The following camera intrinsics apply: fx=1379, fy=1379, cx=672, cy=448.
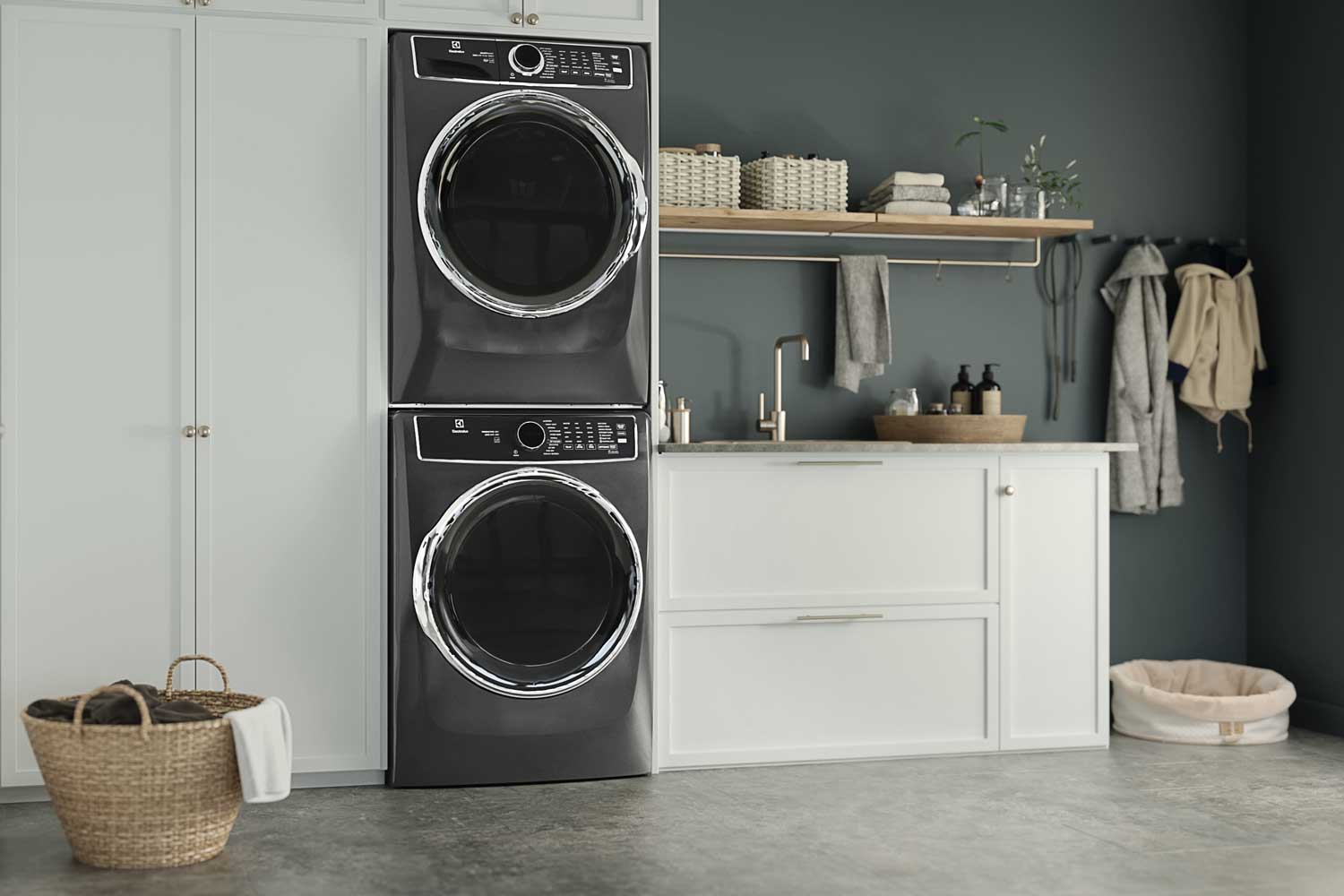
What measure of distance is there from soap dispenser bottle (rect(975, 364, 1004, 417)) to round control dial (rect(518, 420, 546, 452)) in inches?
55.7

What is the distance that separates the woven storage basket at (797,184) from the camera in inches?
152

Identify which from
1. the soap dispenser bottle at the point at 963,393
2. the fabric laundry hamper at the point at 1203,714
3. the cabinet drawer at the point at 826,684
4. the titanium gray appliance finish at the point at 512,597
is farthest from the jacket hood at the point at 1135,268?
the titanium gray appliance finish at the point at 512,597

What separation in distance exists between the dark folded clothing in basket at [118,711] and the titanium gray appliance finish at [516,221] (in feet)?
2.86

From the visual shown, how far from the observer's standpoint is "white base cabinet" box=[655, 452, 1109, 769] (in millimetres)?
3395

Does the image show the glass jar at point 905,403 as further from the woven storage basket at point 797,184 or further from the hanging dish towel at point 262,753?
the hanging dish towel at point 262,753

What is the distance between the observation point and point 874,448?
3482 millimetres

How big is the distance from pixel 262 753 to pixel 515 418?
0.99m

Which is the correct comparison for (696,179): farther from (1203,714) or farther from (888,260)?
(1203,714)

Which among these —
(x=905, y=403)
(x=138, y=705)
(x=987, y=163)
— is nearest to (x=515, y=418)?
(x=138, y=705)

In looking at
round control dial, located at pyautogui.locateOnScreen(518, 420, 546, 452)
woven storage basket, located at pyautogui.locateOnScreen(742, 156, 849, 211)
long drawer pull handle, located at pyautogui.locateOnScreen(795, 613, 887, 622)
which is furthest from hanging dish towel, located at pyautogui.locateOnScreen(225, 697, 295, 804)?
woven storage basket, located at pyautogui.locateOnScreen(742, 156, 849, 211)

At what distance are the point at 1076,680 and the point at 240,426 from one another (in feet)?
7.25

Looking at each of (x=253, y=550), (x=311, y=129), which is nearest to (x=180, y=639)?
(x=253, y=550)

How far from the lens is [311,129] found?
320 cm

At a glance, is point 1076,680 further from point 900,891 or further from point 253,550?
point 253,550
